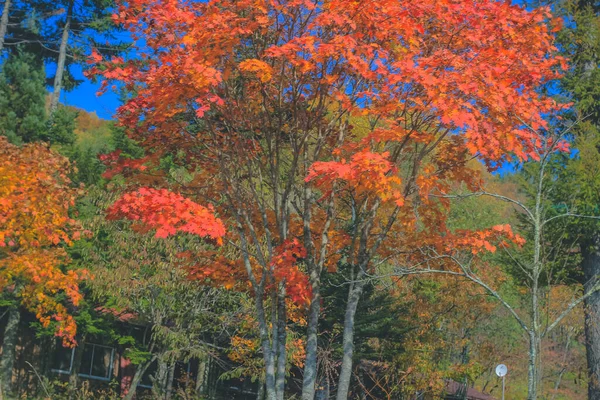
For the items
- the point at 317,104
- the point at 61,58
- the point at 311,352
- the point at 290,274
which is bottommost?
the point at 311,352

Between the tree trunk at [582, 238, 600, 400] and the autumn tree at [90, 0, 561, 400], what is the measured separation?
20.6 ft

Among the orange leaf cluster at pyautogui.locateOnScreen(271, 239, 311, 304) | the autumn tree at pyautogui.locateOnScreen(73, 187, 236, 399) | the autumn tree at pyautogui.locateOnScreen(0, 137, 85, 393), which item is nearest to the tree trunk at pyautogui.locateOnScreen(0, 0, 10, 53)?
the autumn tree at pyautogui.locateOnScreen(73, 187, 236, 399)

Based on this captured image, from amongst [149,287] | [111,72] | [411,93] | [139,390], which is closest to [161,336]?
[149,287]

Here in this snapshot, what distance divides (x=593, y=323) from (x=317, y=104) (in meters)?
8.85

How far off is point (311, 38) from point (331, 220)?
3.19 meters

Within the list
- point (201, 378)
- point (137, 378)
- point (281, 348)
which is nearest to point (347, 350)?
point (281, 348)

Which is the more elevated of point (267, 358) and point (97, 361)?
point (267, 358)

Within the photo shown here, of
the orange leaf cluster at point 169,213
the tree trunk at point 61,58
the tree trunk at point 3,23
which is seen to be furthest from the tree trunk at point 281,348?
the tree trunk at point 3,23

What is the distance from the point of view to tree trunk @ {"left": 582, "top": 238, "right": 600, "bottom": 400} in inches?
539

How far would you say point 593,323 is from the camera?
13.8 m

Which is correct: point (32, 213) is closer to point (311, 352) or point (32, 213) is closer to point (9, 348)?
point (311, 352)

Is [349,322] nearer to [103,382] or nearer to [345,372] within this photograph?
A: [345,372]

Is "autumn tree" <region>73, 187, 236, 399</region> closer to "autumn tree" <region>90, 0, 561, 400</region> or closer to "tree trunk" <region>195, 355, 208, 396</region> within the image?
"tree trunk" <region>195, 355, 208, 396</region>

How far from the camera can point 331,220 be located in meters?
9.33
